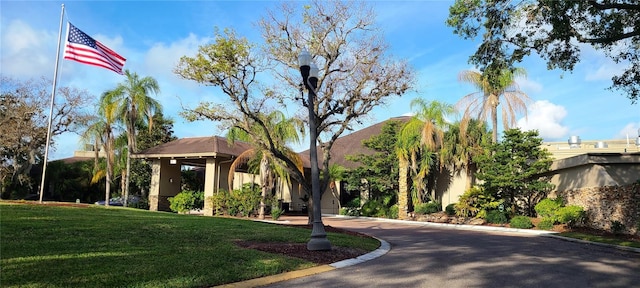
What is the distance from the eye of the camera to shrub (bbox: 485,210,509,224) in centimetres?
2203

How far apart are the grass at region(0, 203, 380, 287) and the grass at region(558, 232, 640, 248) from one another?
8547mm

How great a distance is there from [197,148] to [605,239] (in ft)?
70.0

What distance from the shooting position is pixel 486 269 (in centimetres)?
880

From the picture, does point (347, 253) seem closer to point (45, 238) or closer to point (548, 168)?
point (45, 238)

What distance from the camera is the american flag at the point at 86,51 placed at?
18672 millimetres

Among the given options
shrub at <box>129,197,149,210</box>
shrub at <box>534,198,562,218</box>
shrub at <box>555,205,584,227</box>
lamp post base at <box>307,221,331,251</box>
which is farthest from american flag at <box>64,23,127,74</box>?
shrub at <box>555,205,584,227</box>

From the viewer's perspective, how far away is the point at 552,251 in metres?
12.2

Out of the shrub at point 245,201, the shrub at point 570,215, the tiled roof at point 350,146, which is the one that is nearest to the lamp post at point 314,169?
the shrub at point 570,215

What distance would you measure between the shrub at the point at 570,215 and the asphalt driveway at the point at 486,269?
20.7 feet

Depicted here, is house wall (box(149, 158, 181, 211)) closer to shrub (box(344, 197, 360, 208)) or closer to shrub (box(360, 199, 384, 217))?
shrub (box(344, 197, 360, 208))

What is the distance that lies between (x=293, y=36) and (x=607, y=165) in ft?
44.1

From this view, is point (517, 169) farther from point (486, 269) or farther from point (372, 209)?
point (486, 269)

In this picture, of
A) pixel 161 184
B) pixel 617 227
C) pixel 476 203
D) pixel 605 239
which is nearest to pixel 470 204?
pixel 476 203

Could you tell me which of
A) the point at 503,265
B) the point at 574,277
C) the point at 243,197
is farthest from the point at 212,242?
the point at 243,197
